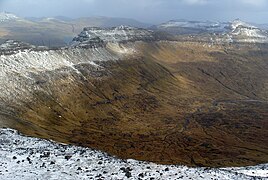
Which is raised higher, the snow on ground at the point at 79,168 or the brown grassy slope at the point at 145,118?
the snow on ground at the point at 79,168

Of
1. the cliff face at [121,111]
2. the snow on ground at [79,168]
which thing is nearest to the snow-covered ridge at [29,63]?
the cliff face at [121,111]

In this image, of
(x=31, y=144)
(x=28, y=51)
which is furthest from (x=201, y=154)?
(x=28, y=51)

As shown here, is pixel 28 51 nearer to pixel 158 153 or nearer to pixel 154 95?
pixel 154 95

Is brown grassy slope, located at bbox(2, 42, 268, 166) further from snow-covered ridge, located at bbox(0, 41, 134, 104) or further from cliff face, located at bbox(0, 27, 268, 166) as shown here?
snow-covered ridge, located at bbox(0, 41, 134, 104)

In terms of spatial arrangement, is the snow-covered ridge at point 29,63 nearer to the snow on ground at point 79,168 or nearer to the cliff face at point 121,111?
the cliff face at point 121,111

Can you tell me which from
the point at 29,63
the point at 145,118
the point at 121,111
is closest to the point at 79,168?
the point at 145,118

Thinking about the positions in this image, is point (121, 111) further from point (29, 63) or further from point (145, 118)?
point (29, 63)

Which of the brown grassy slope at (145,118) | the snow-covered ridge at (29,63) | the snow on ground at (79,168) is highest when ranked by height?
the snow on ground at (79,168)
